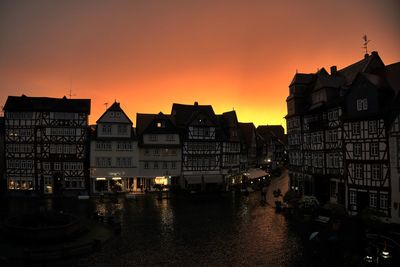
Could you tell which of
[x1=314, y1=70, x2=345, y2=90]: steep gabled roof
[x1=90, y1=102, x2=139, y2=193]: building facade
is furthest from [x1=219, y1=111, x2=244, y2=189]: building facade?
[x1=314, y1=70, x2=345, y2=90]: steep gabled roof

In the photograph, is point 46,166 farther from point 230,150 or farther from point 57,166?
point 230,150

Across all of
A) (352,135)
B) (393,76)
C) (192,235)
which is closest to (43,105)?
(192,235)

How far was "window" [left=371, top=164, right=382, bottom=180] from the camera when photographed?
32562 mm

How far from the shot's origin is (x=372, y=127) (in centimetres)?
3334

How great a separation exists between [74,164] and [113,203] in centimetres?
1213

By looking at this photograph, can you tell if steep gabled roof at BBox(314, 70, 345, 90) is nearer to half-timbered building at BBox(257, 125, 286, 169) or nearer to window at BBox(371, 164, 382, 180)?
window at BBox(371, 164, 382, 180)

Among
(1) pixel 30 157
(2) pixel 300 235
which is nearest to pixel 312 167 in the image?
(2) pixel 300 235

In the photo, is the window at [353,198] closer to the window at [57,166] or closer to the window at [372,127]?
the window at [372,127]

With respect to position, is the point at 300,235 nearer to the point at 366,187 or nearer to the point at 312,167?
the point at 366,187

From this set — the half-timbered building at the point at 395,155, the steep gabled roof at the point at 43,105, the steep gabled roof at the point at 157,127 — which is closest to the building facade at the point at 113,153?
the steep gabled roof at the point at 157,127

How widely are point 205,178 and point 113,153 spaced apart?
15270mm

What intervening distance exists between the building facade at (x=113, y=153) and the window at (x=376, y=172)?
34.1 meters

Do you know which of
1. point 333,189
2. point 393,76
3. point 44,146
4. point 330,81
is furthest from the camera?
point 44,146

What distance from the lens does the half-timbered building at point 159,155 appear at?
56500 millimetres
